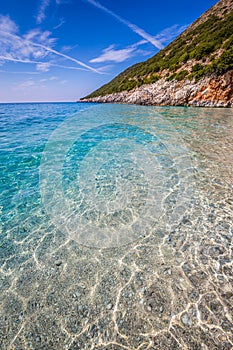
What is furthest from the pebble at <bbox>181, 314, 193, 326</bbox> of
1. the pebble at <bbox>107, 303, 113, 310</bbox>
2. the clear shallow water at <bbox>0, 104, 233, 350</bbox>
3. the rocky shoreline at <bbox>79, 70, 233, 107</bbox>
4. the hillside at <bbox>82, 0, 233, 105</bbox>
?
the hillside at <bbox>82, 0, 233, 105</bbox>

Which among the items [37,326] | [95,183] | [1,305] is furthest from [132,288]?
[95,183]

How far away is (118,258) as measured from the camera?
3062 mm

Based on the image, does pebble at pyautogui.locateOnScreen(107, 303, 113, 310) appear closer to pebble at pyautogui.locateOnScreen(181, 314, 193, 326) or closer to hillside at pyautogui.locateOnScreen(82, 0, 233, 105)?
pebble at pyautogui.locateOnScreen(181, 314, 193, 326)

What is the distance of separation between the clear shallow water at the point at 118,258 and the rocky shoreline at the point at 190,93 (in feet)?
82.9

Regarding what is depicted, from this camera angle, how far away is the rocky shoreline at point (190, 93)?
24984 mm

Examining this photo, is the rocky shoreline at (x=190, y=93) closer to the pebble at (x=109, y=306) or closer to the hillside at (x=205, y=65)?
the hillside at (x=205, y=65)

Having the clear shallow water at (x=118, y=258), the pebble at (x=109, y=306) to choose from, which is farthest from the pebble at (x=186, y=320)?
the pebble at (x=109, y=306)

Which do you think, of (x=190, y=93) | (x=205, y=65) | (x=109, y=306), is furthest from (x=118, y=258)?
(x=205, y=65)

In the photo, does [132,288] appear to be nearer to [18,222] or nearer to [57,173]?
[18,222]

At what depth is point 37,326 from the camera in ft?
7.12

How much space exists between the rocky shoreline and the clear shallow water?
82.9ft

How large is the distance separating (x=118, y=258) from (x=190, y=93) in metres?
33.7

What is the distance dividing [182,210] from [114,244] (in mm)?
1941

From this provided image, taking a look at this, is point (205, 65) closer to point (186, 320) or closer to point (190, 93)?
point (190, 93)
